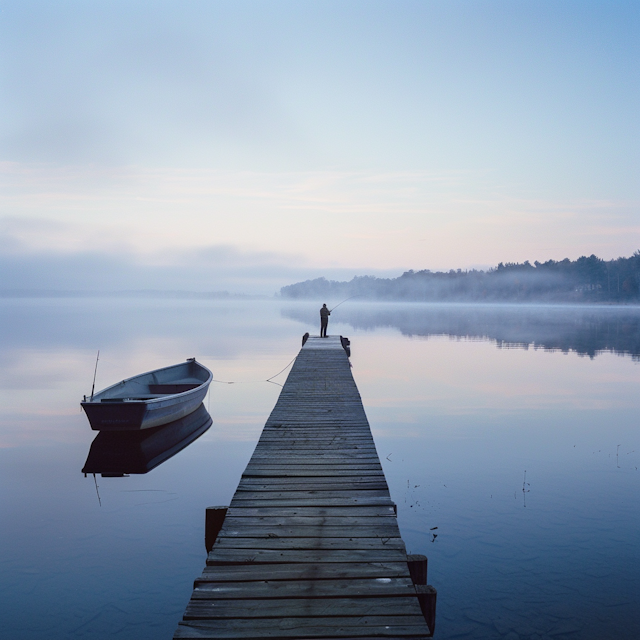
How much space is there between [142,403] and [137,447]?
1591mm

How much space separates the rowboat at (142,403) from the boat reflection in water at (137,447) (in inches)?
18.1

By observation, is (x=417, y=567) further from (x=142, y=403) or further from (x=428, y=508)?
(x=142, y=403)

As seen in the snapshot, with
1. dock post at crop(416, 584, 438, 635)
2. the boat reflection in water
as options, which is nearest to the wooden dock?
dock post at crop(416, 584, 438, 635)

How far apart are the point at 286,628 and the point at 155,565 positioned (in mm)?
4428

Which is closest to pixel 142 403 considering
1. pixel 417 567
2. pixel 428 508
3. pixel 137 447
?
pixel 137 447

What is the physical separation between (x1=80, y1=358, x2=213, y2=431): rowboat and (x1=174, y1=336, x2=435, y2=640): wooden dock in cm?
559

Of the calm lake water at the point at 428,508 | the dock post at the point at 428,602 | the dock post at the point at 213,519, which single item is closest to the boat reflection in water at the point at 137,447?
the calm lake water at the point at 428,508

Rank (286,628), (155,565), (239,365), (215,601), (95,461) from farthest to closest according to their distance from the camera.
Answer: (239,365) → (95,461) → (155,565) → (215,601) → (286,628)

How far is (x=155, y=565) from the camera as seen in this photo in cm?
740

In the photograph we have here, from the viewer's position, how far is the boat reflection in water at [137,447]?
1203 cm

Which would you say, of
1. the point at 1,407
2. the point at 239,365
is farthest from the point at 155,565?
the point at 239,365

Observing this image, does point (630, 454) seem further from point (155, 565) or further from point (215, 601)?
point (215, 601)

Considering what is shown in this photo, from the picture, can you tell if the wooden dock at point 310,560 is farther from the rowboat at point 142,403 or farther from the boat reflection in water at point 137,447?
the rowboat at point 142,403

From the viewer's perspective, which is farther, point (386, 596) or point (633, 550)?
point (633, 550)
